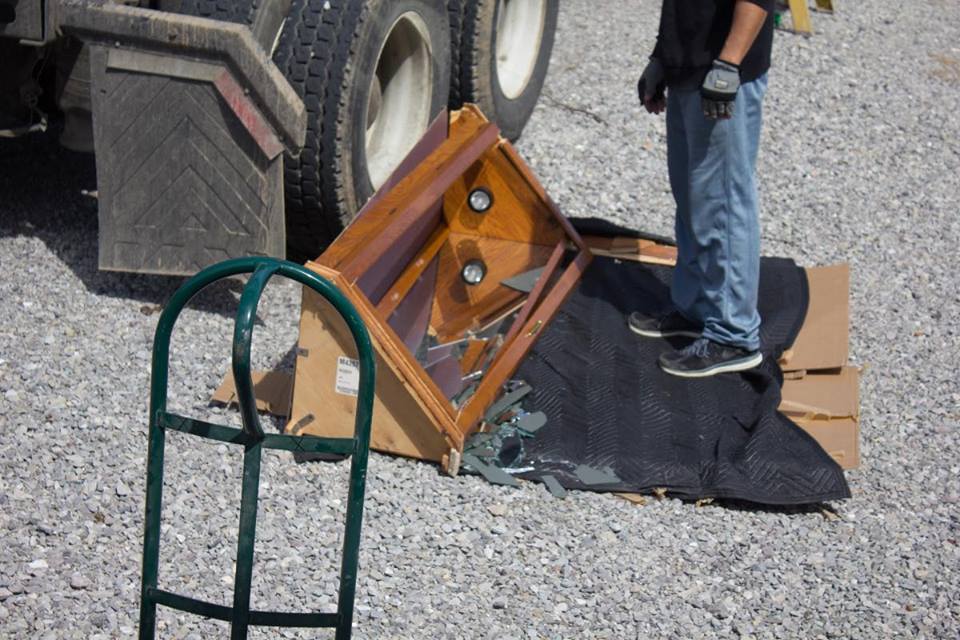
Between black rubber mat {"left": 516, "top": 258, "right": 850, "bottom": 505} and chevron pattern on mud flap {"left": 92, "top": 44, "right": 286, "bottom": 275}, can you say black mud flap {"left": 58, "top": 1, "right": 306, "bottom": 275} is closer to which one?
chevron pattern on mud flap {"left": 92, "top": 44, "right": 286, "bottom": 275}

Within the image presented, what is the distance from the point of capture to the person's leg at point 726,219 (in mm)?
4469

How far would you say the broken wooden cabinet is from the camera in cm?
404

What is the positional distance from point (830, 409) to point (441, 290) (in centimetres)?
156

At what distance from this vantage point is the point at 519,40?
6.98 m

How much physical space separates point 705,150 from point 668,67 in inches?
12.1

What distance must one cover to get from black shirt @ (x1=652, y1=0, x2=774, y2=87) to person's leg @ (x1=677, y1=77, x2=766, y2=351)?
0.08 m

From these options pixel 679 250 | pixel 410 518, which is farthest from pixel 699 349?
pixel 410 518

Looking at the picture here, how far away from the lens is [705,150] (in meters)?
4.51

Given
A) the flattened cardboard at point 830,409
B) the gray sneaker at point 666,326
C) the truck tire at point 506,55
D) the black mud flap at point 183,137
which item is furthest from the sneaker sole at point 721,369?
the truck tire at point 506,55

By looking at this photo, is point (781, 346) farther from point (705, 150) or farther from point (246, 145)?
point (246, 145)

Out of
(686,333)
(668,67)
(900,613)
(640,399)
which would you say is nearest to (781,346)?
(686,333)

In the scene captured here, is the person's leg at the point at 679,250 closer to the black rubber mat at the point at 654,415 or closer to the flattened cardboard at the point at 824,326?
the black rubber mat at the point at 654,415

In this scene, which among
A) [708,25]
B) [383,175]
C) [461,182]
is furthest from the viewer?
[383,175]

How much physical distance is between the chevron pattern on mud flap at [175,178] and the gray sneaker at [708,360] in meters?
1.48
